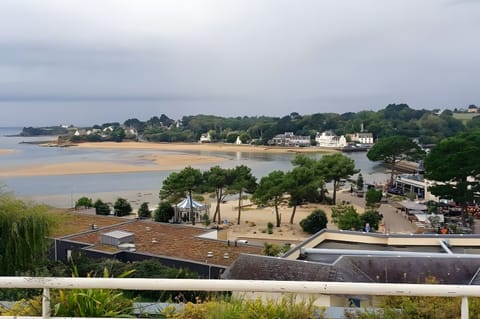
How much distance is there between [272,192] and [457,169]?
8.59 meters

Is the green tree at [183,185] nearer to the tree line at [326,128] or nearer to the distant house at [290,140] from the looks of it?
the tree line at [326,128]

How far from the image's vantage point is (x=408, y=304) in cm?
225

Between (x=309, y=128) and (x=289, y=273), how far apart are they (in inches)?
3598

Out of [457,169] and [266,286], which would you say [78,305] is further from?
[457,169]

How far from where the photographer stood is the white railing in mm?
1793

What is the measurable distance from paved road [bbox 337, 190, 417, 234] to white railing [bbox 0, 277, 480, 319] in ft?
66.9

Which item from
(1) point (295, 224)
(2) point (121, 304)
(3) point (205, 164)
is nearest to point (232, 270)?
(2) point (121, 304)

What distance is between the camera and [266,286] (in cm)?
187

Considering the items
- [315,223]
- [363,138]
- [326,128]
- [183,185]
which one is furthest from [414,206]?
[326,128]

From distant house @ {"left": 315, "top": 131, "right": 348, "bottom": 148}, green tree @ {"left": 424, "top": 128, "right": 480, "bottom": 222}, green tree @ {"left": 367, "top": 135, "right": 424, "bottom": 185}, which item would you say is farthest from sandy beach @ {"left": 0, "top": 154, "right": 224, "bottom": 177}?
distant house @ {"left": 315, "top": 131, "right": 348, "bottom": 148}

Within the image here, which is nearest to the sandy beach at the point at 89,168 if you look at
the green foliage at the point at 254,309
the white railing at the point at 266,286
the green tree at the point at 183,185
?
the green tree at the point at 183,185

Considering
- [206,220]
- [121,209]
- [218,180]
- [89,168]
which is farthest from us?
[89,168]

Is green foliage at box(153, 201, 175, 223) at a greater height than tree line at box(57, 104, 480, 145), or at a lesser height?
lesser

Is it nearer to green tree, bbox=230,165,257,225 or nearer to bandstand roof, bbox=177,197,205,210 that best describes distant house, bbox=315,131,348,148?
green tree, bbox=230,165,257,225
